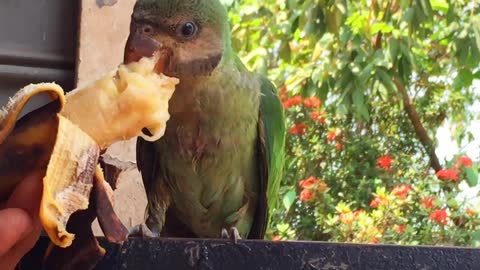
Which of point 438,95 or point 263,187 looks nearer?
point 263,187

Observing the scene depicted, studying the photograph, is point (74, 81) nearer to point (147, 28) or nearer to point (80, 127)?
point (147, 28)

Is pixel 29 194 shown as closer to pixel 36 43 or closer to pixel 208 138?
pixel 208 138

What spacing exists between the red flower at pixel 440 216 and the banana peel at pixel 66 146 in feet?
9.58

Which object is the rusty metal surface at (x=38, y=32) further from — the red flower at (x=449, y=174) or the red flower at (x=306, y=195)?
the red flower at (x=449, y=174)

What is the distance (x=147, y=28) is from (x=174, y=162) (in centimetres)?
32

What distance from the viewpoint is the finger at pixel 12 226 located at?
0.38 m

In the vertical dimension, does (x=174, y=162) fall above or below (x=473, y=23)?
below

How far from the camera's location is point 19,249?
412mm

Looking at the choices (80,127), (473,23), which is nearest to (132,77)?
(80,127)

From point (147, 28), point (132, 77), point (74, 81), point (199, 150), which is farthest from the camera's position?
point (74, 81)

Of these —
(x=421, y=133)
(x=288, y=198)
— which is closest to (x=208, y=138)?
(x=288, y=198)

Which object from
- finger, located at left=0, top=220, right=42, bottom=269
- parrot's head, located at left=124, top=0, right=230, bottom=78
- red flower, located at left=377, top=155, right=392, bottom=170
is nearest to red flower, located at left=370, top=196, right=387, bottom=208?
red flower, located at left=377, top=155, right=392, bottom=170

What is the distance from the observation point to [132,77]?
0.56 m

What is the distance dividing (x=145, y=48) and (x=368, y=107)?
9.27 feet
